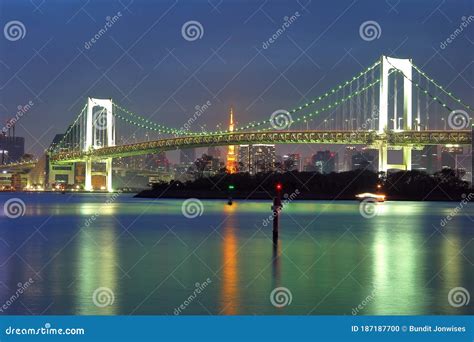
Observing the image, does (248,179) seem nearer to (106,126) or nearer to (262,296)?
(106,126)

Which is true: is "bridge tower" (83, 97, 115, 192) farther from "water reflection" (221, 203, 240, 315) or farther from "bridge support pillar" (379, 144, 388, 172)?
"water reflection" (221, 203, 240, 315)

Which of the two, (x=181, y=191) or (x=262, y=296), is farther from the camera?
(x=181, y=191)

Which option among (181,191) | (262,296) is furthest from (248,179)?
(262,296)

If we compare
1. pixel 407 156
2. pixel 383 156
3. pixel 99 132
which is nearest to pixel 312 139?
pixel 383 156

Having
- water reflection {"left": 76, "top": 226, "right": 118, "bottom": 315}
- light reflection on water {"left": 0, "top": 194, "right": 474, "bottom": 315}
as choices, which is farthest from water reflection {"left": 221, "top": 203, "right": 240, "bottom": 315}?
water reflection {"left": 76, "top": 226, "right": 118, "bottom": 315}

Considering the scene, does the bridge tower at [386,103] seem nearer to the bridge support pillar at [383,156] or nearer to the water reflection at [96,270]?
the bridge support pillar at [383,156]
